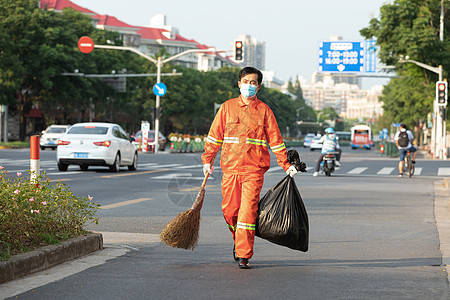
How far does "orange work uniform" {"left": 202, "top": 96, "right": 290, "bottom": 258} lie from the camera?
709cm

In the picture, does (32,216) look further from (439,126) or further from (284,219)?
(439,126)

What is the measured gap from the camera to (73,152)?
22.6 metres

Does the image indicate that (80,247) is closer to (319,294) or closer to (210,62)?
(319,294)

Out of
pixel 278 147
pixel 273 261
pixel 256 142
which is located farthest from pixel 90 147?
pixel 256 142

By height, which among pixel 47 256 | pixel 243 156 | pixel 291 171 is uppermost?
pixel 243 156

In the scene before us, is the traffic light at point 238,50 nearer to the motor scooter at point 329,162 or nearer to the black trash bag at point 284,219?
the motor scooter at point 329,162

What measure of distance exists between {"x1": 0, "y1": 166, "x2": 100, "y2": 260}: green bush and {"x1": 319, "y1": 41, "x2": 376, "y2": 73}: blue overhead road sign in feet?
143

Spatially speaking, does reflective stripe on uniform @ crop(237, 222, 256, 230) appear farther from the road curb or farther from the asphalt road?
the road curb

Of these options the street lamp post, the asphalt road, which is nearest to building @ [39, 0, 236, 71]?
the street lamp post

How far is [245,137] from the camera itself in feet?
23.8

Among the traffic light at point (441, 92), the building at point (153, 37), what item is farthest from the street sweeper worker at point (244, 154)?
the building at point (153, 37)

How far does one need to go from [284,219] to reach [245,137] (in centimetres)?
79

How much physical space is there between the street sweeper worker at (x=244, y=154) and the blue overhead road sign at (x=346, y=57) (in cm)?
4362

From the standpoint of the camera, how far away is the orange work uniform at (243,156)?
7094 millimetres
